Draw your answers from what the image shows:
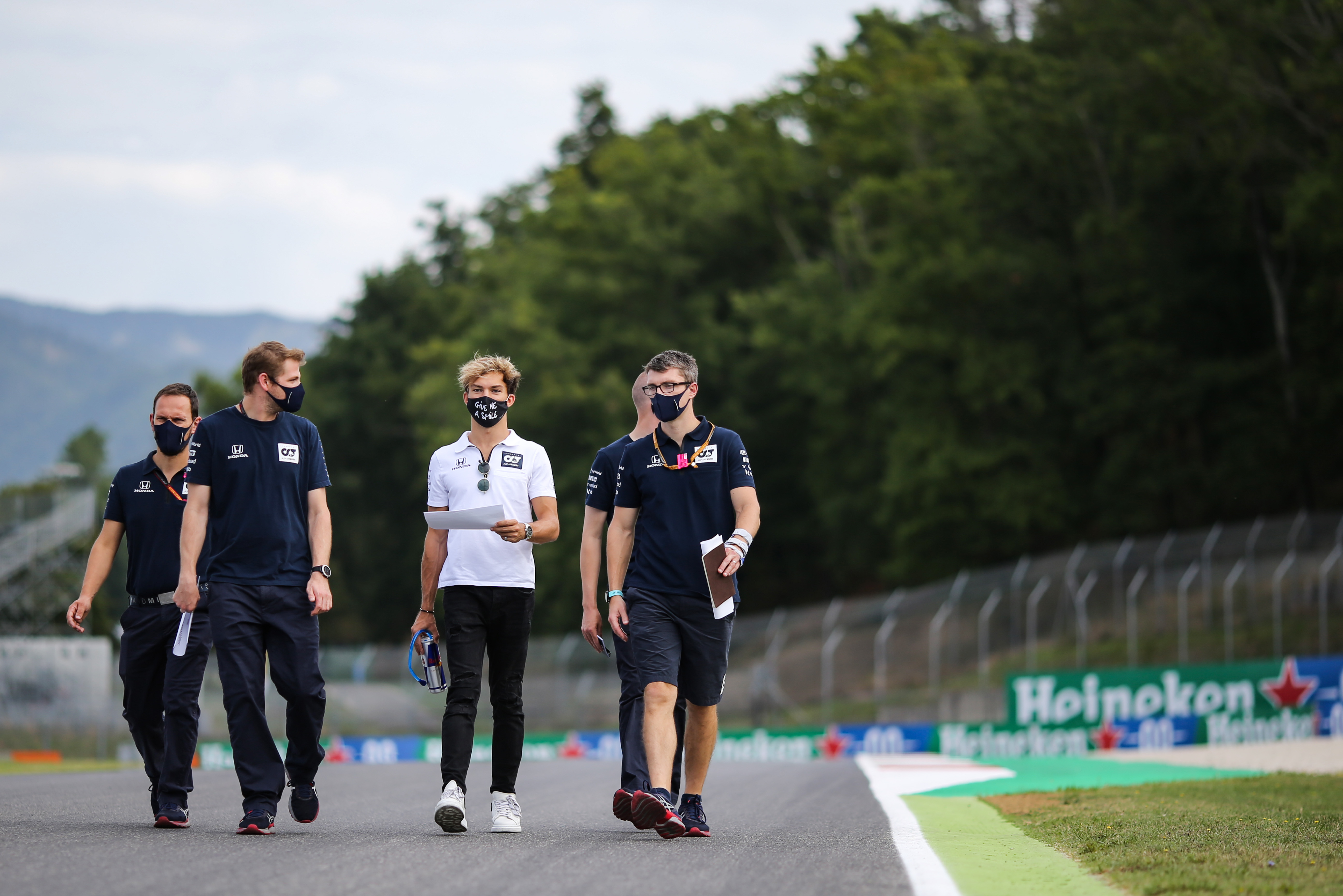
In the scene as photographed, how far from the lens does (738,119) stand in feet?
207

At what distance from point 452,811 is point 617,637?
1306 millimetres

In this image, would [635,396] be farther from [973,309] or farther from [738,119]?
[738,119]

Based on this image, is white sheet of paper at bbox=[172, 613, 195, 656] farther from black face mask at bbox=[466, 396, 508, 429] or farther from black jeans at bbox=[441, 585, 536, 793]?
black face mask at bbox=[466, 396, 508, 429]

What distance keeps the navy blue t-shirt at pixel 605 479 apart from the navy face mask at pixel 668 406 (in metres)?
0.55

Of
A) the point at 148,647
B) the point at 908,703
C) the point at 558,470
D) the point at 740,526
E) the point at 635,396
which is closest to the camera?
the point at 740,526

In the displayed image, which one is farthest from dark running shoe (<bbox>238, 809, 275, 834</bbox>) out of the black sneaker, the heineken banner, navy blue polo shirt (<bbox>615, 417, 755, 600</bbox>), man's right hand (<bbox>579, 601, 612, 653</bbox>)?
the heineken banner

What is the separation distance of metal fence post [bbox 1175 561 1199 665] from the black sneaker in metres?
28.2

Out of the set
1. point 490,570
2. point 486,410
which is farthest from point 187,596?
point 486,410

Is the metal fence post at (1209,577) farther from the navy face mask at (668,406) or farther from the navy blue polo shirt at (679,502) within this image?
the navy face mask at (668,406)

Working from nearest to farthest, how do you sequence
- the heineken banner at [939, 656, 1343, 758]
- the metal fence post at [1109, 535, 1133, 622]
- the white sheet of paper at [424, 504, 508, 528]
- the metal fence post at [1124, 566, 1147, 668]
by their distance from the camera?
the white sheet of paper at [424, 504, 508, 528] < the heineken banner at [939, 656, 1343, 758] < the metal fence post at [1124, 566, 1147, 668] < the metal fence post at [1109, 535, 1133, 622]

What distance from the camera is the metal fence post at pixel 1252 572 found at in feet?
112

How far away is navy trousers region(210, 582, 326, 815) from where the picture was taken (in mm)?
8203

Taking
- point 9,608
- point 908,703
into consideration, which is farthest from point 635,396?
point 9,608

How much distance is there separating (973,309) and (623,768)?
4197 centimetres
